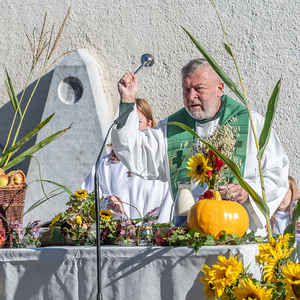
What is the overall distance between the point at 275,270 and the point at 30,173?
3760 millimetres

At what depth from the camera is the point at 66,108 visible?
471 cm

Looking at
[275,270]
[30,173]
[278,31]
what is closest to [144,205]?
[30,173]

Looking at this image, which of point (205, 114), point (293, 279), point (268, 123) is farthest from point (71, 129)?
point (293, 279)

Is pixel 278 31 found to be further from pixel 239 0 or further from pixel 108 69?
pixel 108 69

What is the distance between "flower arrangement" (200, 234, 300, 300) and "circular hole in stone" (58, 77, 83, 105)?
11.7 ft

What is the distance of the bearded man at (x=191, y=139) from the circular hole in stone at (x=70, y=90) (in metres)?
1.92

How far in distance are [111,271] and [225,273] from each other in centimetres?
48

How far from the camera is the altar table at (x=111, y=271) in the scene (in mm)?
1506

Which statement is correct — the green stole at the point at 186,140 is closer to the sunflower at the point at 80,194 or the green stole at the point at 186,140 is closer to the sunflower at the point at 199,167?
the sunflower at the point at 80,194

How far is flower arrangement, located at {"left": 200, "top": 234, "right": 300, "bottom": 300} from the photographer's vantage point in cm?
124

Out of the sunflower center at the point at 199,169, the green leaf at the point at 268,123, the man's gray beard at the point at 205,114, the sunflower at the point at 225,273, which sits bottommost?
the sunflower at the point at 225,273

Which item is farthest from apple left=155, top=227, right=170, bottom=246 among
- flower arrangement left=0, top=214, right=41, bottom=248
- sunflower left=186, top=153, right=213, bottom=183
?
flower arrangement left=0, top=214, right=41, bottom=248

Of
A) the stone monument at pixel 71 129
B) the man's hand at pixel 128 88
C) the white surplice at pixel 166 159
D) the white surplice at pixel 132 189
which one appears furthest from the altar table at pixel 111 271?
the stone monument at pixel 71 129

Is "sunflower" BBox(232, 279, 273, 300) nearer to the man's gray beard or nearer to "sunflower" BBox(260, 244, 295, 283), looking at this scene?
"sunflower" BBox(260, 244, 295, 283)
